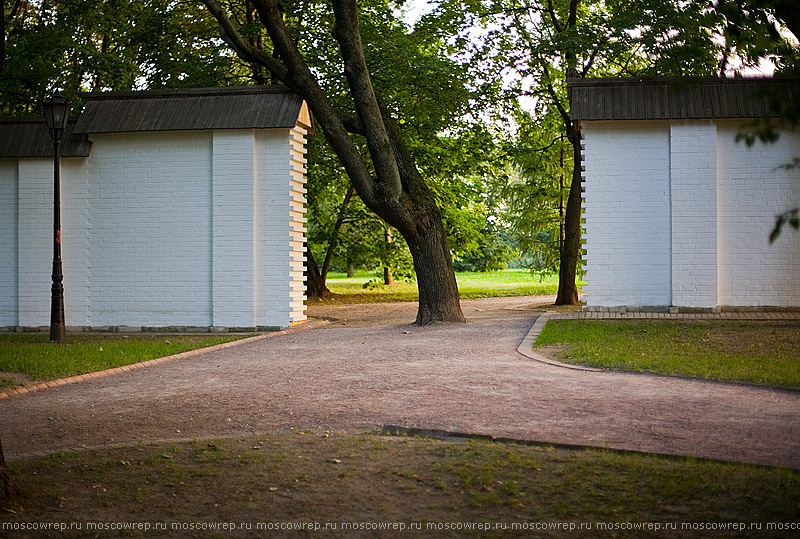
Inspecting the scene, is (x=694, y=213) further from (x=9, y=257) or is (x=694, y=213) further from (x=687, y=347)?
(x=9, y=257)

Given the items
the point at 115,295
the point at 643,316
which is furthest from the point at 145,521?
the point at 115,295

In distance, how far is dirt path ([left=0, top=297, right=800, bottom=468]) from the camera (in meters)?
6.39

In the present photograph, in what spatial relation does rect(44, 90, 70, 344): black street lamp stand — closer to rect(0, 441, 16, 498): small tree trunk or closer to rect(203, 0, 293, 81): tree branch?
rect(203, 0, 293, 81): tree branch

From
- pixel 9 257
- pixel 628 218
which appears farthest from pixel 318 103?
pixel 9 257

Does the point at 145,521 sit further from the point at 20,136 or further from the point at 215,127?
the point at 20,136

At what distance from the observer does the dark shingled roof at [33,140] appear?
54.2 feet

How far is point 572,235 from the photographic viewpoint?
21.2 meters

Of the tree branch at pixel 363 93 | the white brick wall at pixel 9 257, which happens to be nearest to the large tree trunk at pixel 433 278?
the tree branch at pixel 363 93

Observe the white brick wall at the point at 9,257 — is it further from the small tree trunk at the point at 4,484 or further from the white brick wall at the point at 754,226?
the white brick wall at the point at 754,226

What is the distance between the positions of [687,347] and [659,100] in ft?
18.7

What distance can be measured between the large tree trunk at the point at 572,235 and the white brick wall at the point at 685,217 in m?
5.28

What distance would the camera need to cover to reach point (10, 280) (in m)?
16.9

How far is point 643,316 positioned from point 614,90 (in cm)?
407

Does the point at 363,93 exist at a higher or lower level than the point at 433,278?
higher
